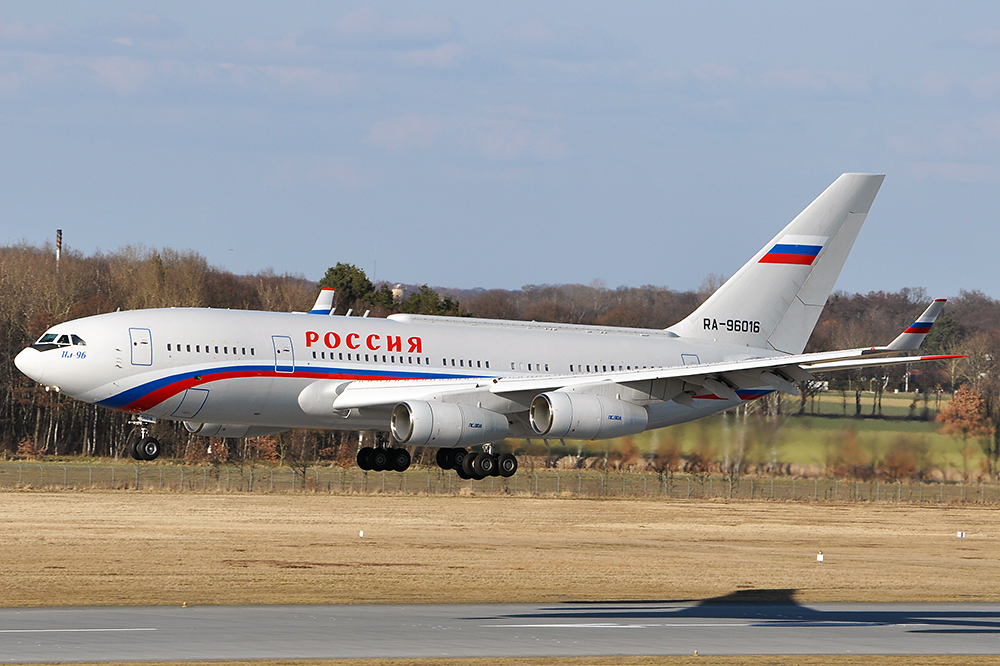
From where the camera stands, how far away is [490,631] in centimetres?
5291

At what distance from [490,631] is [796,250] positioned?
72.6ft

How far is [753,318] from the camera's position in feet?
211

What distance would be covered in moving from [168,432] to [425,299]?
2905 cm

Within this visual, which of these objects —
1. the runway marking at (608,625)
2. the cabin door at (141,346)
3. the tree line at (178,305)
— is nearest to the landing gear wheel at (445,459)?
the runway marking at (608,625)

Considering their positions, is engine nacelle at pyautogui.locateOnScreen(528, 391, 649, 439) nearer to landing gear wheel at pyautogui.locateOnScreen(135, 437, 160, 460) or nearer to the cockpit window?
landing gear wheel at pyautogui.locateOnScreen(135, 437, 160, 460)

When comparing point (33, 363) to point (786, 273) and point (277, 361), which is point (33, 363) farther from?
point (786, 273)

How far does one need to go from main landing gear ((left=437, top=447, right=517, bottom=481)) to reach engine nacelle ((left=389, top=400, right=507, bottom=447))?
165 cm

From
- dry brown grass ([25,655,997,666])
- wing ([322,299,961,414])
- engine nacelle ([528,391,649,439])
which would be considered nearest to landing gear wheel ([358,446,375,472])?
wing ([322,299,961,414])

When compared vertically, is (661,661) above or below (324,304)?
below

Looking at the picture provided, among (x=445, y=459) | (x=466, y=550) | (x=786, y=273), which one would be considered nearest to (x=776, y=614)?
(x=786, y=273)

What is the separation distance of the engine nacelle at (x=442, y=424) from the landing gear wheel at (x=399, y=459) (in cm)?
300

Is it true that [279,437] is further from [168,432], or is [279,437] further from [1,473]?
[1,473]

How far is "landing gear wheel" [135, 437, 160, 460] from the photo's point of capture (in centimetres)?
5016

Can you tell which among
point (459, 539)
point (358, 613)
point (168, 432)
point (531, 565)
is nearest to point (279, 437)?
point (168, 432)
